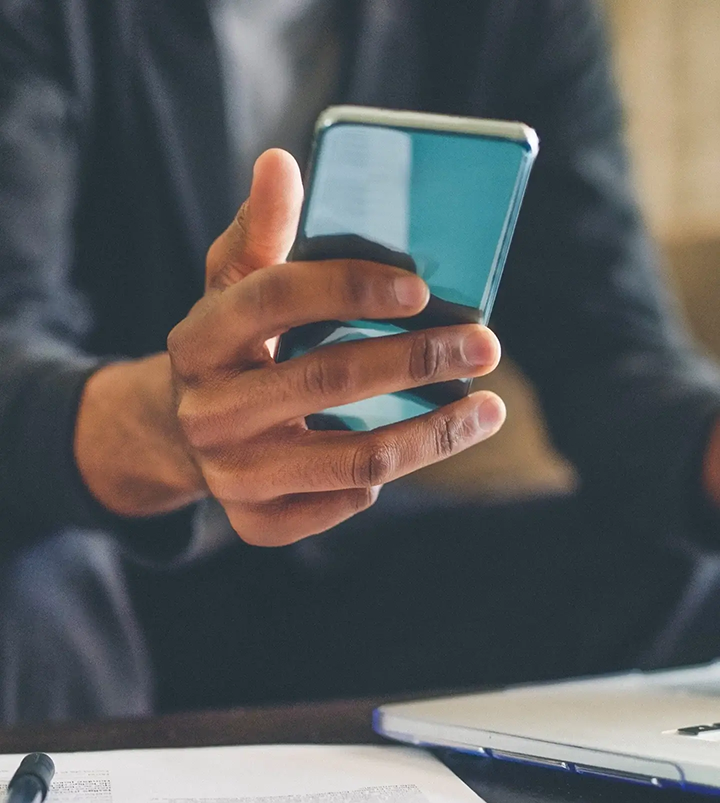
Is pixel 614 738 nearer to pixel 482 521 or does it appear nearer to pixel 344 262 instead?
pixel 344 262

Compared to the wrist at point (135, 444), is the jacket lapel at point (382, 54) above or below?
above

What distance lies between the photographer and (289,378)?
0.36 m

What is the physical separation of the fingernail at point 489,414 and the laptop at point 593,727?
13 cm

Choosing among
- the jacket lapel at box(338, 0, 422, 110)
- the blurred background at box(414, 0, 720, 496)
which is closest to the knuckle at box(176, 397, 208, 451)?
the jacket lapel at box(338, 0, 422, 110)

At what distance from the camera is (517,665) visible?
0.74 m

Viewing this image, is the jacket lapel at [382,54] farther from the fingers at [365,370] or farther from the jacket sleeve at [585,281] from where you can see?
the fingers at [365,370]

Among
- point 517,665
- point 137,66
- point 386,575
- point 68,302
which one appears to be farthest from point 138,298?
point 517,665

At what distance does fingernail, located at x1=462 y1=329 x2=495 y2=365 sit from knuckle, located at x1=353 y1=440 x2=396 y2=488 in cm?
6

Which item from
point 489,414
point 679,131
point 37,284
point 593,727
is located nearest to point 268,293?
point 489,414

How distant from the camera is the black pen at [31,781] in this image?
0.30m

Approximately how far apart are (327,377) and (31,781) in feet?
0.63

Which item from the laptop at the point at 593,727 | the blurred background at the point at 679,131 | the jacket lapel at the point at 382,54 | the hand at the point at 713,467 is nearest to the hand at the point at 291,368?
the laptop at the point at 593,727

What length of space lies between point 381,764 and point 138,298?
55 centimetres

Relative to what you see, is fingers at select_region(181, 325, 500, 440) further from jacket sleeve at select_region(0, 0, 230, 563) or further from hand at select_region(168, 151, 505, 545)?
jacket sleeve at select_region(0, 0, 230, 563)
